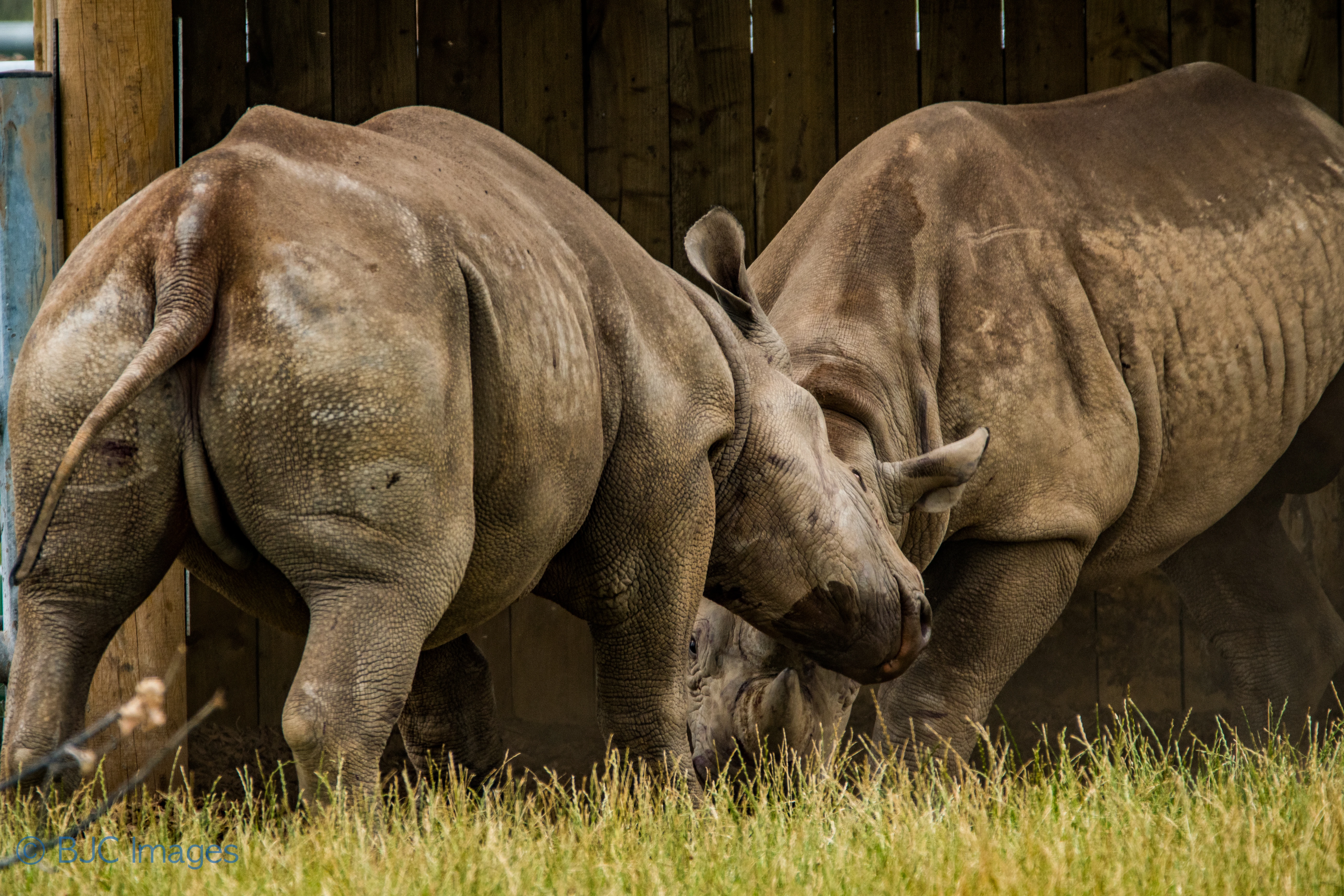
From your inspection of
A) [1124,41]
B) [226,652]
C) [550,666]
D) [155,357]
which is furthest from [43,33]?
[1124,41]

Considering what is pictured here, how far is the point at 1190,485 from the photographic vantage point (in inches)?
199

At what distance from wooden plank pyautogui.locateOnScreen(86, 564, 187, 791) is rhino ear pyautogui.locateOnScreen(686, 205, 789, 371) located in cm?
164

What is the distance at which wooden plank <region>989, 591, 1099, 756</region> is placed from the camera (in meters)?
6.02

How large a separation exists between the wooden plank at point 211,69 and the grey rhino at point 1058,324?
6.49 ft

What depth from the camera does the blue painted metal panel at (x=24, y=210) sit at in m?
4.27

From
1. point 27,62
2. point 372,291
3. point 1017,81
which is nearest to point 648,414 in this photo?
point 372,291

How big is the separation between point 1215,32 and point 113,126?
12.8ft

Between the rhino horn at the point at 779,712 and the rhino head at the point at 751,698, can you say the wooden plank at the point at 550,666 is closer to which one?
the rhino head at the point at 751,698

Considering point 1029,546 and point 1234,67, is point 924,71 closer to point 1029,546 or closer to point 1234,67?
point 1234,67

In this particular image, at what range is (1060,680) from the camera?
6039 millimetres

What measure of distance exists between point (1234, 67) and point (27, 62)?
4158 millimetres

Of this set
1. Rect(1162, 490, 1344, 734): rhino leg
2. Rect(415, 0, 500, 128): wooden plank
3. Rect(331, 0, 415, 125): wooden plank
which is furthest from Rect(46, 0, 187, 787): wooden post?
Rect(1162, 490, 1344, 734): rhino leg

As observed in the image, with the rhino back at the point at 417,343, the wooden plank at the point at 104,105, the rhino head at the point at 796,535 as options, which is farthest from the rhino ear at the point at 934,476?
the wooden plank at the point at 104,105

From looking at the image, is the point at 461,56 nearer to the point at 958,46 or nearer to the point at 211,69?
the point at 211,69
